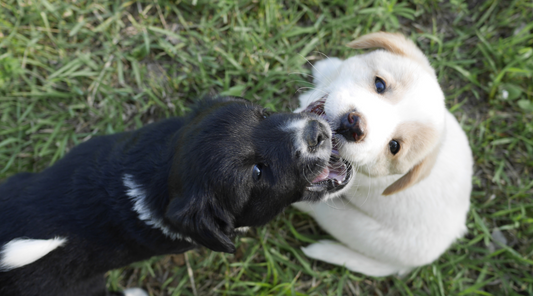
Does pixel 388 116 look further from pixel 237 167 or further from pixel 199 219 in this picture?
pixel 199 219

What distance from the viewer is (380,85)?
2359 mm

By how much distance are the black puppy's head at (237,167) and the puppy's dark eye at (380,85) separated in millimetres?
547

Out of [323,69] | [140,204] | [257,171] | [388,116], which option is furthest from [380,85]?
[140,204]

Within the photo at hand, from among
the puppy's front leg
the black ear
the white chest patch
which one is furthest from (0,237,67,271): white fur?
the puppy's front leg

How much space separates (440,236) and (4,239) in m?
3.12

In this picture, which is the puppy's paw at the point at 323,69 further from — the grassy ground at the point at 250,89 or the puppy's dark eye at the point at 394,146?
the puppy's dark eye at the point at 394,146

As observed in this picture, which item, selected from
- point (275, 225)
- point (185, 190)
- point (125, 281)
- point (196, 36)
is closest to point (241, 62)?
point (196, 36)

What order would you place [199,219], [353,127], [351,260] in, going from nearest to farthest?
[199,219] → [353,127] → [351,260]

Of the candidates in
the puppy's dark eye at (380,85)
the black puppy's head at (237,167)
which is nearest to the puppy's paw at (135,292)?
the black puppy's head at (237,167)

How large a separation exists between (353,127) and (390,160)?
16.7 inches

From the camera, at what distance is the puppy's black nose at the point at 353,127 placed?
2117 mm

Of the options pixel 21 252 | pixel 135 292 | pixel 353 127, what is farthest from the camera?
pixel 135 292

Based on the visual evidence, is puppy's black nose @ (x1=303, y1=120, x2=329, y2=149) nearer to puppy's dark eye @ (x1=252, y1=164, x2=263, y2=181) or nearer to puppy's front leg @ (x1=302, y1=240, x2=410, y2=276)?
puppy's dark eye @ (x1=252, y1=164, x2=263, y2=181)

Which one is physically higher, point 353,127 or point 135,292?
point 353,127
